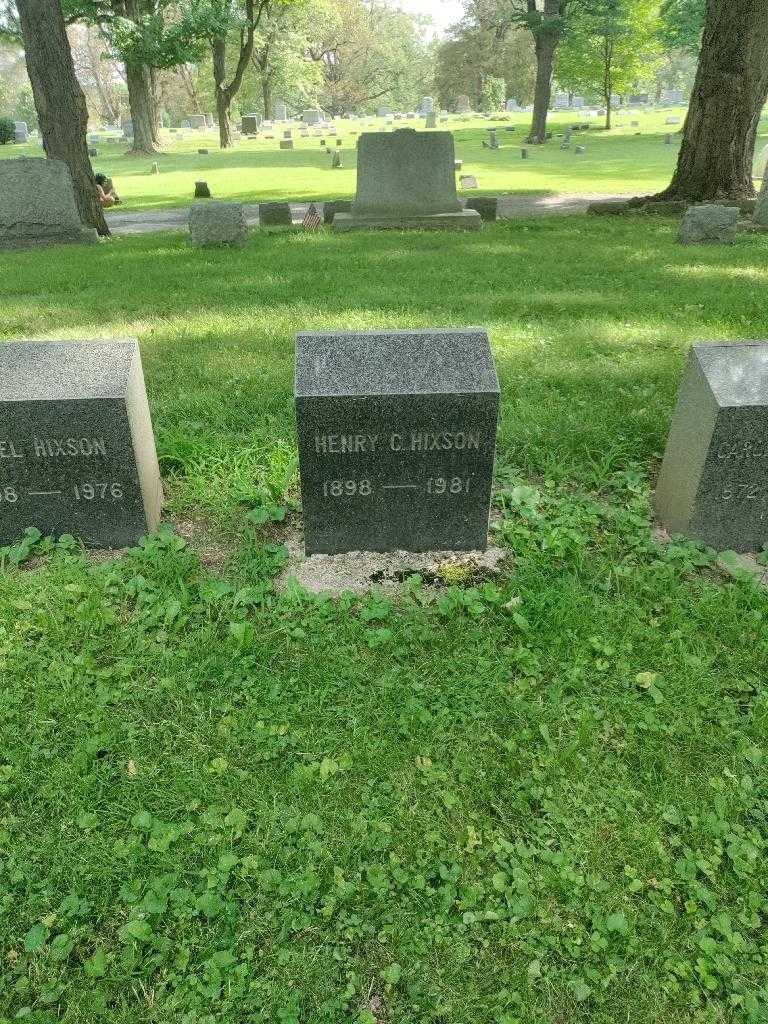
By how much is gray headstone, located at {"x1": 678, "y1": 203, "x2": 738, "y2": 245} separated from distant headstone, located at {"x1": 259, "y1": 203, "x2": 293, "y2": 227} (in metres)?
7.05

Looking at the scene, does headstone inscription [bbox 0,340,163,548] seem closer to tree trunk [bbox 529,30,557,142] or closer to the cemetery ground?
the cemetery ground

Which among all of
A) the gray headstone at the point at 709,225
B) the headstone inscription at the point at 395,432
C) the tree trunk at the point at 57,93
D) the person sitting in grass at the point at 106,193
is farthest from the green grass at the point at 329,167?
the headstone inscription at the point at 395,432

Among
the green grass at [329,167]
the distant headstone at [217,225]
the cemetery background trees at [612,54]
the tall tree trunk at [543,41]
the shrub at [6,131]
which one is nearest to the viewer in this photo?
the distant headstone at [217,225]

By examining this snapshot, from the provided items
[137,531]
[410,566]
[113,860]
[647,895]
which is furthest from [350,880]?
[137,531]

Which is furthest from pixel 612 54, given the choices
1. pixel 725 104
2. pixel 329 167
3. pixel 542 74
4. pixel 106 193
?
pixel 106 193

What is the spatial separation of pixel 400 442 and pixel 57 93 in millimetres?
11815

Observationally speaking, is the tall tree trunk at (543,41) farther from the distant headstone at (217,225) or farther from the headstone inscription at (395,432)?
the headstone inscription at (395,432)

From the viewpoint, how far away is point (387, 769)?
8.55ft

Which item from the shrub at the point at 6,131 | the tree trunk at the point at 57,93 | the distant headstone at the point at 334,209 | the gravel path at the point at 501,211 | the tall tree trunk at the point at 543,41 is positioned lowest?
the gravel path at the point at 501,211

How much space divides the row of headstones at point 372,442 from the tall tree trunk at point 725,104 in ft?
36.9

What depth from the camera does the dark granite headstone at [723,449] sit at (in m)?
3.39

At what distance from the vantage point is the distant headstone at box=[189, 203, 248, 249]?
10.7 meters

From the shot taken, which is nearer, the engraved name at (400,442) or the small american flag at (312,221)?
the engraved name at (400,442)

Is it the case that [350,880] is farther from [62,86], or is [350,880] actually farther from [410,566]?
[62,86]
